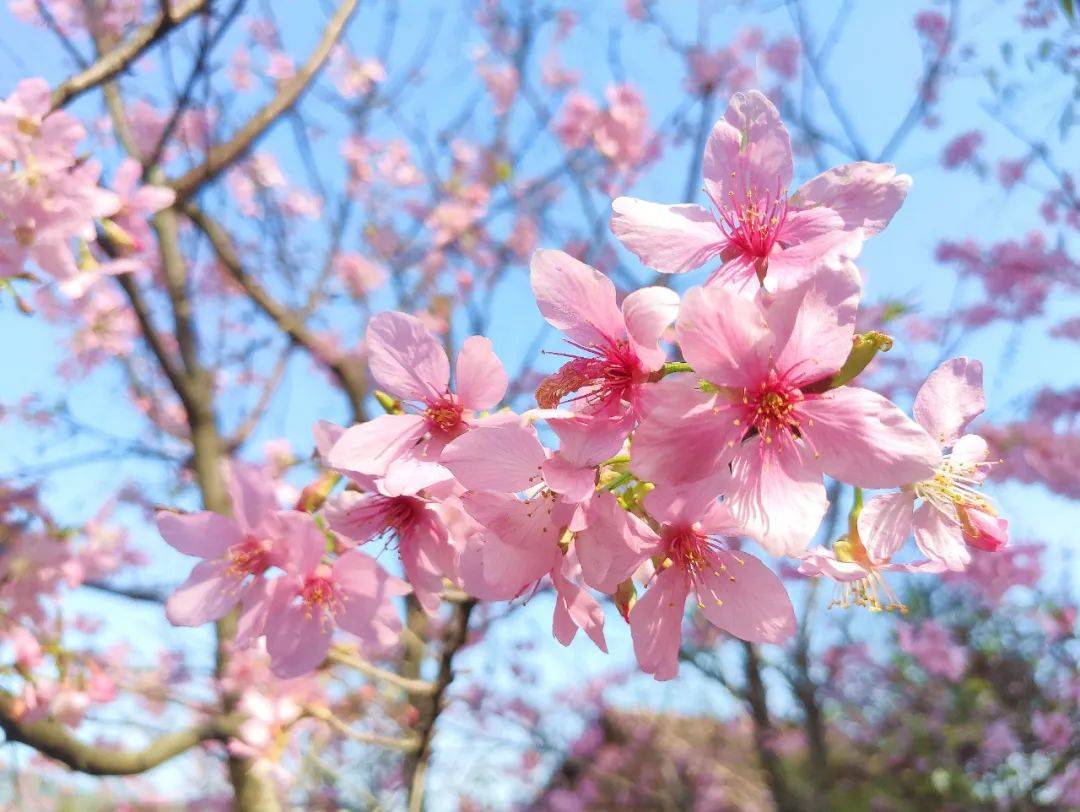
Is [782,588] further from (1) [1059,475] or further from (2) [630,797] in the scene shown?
(2) [630,797]

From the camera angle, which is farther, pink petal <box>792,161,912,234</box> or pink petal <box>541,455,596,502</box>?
pink petal <box>792,161,912,234</box>

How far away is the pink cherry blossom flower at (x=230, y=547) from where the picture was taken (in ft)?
4.06

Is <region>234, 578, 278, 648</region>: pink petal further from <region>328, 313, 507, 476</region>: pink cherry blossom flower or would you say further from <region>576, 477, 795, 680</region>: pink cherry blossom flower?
<region>576, 477, 795, 680</region>: pink cherry blossom flower

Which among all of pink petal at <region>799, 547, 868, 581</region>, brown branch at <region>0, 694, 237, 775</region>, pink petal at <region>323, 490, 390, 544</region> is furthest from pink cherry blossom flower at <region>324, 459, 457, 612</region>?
brown branch at <region>0, 694, 237, 775</region>

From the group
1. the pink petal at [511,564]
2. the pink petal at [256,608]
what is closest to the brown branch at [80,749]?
the pink petal at [256,608]

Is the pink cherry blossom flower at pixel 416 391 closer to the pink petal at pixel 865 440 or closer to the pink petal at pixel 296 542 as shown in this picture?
the pink petal at pixel 296 542

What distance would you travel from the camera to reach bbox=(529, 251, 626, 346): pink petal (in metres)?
0.93

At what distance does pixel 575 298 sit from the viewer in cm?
95

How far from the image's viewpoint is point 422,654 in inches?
152

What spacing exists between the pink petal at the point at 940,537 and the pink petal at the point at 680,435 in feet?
1.24

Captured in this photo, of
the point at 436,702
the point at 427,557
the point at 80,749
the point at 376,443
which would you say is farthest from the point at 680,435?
the point at 80,749

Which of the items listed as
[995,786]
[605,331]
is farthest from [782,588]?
[995,786]

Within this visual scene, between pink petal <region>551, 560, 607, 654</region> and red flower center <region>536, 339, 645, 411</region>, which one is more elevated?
red flower center <region>536, 339, 645, 411</region>

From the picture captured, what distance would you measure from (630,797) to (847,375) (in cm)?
977
